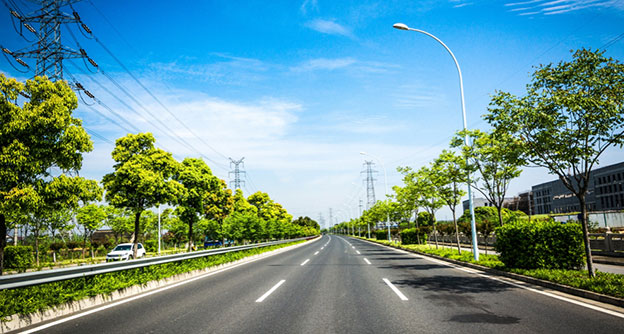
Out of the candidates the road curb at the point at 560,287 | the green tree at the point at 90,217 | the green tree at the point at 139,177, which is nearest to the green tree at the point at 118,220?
the green tree at the point at 90,217

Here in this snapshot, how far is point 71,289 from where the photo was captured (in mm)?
6988

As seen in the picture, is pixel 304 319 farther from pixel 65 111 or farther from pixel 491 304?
pixel 65 111

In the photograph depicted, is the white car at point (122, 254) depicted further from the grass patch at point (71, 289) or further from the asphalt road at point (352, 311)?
the asphalt road at point (352, 311)

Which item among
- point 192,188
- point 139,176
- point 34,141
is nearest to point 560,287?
→ point 34,141

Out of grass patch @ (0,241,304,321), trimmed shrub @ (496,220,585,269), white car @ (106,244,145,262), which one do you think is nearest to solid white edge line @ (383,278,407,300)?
trimmed shrub @ (496,220,585,269)

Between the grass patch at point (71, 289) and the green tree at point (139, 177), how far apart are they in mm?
8921

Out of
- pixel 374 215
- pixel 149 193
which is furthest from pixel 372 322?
pixel 374 215

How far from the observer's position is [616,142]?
851 centimetres

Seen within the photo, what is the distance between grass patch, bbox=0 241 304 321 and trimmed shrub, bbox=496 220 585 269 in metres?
11.2

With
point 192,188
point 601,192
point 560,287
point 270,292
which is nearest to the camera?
point 560,287

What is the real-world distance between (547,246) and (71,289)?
12.7m

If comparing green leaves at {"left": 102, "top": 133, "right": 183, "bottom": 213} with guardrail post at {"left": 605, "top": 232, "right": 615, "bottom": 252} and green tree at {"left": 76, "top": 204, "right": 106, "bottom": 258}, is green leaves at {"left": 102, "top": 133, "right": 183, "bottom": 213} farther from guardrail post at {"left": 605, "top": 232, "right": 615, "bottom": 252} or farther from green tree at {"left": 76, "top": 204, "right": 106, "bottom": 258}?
guardrail post at {"left": 605, "top": 232, "right": 615, "bottom": 252}

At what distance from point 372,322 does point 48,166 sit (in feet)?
42.3

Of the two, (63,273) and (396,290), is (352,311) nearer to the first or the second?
(396,290)
